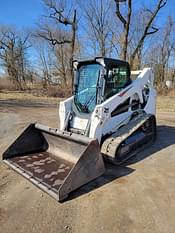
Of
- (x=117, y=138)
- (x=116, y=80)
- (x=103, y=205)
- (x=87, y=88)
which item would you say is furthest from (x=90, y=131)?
(x=103, y=205)

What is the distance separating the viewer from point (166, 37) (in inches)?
1013

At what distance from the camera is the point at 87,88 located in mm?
4699

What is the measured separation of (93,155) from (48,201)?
915 millimetres

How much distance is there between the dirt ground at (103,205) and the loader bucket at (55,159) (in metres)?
0.14

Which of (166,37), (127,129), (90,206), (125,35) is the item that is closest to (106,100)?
(127,129)

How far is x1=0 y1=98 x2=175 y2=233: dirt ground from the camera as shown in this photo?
250 centimetres

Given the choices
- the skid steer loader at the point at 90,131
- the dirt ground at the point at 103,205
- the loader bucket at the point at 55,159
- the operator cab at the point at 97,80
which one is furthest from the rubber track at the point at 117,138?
the operator cab at the point at 97,80

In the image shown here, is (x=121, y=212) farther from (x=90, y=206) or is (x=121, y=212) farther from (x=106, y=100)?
(x=106, y=100)

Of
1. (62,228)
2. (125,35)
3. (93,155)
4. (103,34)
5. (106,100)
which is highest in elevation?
(103,34)

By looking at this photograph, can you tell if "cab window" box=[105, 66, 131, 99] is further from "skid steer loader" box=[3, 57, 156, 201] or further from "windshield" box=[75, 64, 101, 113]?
"windshield" box=[75, 64, 101, 113]

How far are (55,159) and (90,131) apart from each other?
0.88 meters

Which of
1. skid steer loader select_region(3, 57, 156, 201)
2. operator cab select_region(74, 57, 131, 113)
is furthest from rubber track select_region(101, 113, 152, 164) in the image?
operator cab select_region(74, 57, 131, 113)

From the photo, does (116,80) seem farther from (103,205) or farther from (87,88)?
(103,205)

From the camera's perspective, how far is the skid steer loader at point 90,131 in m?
3.69
